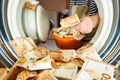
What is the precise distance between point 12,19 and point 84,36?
42 cm

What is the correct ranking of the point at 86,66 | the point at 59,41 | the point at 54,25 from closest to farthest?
the point at 86,66 → the point at 59,41 → the point at 54,25

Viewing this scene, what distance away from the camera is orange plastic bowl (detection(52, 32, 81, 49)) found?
4.90 ft

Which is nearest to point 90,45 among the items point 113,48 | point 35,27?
point 113,48

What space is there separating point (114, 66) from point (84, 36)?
0.28 m

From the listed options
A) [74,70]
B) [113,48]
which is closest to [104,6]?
[113,48]

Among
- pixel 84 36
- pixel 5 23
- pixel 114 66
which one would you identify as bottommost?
pixel 114 66

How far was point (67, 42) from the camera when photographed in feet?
4.94

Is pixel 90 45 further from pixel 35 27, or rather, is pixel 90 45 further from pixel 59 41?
pixel 35 27

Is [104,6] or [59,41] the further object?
[59,41]

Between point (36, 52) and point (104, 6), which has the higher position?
point (104, 6)

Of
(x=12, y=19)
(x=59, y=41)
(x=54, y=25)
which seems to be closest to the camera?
(x=12, y=19)

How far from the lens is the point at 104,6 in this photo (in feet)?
4.24

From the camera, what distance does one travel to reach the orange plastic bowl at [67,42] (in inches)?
58.8

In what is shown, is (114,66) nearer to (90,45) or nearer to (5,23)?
(90,45)
